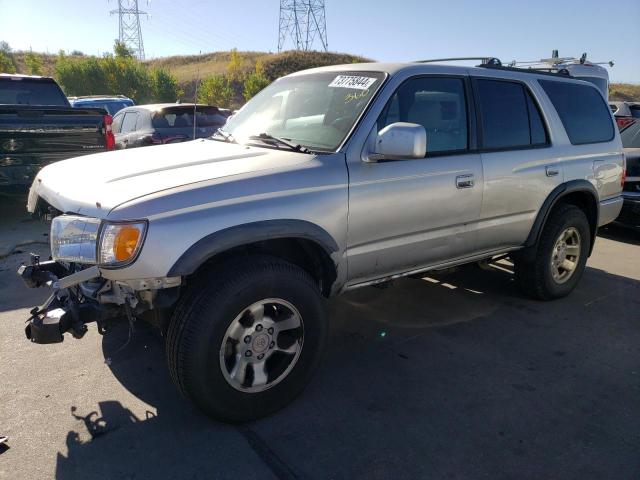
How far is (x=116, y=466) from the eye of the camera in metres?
2.35

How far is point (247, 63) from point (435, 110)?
185 feet

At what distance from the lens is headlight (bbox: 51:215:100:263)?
2.35 meters

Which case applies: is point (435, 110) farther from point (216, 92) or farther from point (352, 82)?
point (216, 92)

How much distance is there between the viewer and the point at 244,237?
2475mm

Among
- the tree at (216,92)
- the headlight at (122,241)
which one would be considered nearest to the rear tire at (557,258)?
the headlight at (122,241)

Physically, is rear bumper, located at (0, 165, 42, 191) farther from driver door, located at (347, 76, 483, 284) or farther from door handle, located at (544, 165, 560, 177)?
door handle, located at (544, 165, 560, 177)

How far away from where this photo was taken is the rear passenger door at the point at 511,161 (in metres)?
3.65

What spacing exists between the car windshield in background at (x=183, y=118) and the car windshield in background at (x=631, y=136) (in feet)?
23.0

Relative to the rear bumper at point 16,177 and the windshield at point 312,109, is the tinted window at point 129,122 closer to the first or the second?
the rear bumper at point 16,177

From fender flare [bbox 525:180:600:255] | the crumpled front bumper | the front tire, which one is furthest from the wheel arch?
fender flare [bbox 525:180:600:255]

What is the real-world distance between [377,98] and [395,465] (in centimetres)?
208

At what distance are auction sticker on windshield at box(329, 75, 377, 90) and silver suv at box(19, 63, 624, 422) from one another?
0.01 metres

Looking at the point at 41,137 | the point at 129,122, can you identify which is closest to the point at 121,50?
the point at 129,122

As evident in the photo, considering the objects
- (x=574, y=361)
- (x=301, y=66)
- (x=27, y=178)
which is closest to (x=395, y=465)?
(x=574, y=361)
